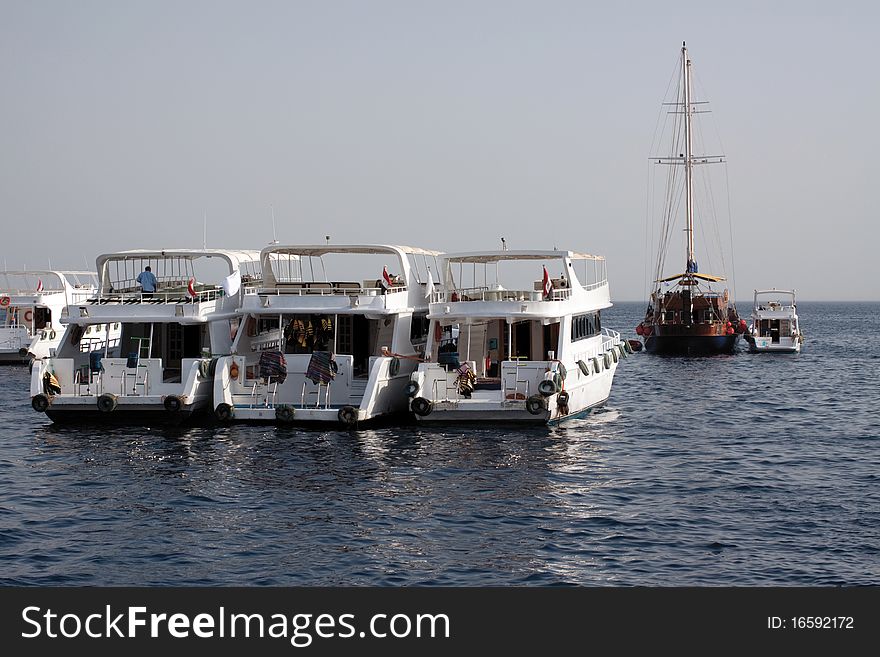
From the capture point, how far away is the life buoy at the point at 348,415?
90.9 ft

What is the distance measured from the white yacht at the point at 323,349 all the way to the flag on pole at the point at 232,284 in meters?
0.38

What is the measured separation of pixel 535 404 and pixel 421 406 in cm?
304

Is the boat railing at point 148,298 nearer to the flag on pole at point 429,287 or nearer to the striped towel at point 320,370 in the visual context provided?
Result: the striped towel at point 320,370

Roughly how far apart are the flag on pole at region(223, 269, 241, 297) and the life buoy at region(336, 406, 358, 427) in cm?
663

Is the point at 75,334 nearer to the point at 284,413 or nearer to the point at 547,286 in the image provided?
the point at 284,413

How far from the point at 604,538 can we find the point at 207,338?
17.2m

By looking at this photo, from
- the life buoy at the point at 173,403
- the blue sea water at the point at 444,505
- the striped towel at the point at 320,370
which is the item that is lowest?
the blue sea water at the point at 444,505

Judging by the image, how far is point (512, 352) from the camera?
32.0 m

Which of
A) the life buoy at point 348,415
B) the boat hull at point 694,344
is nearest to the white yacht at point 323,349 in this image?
the life buoy at point 348,415

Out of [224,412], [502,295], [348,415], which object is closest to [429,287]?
[502,295]

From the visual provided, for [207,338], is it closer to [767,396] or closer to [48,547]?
[48,547]

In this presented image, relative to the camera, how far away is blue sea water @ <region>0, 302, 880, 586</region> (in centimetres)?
1608

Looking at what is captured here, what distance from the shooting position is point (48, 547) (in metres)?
17.3
